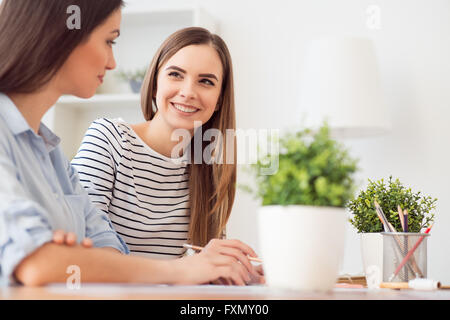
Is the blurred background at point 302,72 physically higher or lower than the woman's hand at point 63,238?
higher

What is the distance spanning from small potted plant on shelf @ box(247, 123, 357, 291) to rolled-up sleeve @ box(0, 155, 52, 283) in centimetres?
29

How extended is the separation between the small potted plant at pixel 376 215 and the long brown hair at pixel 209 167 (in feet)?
1.66

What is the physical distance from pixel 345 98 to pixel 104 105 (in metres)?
1.50

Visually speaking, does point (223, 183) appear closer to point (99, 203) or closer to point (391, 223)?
point (99, 203)

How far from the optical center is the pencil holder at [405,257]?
1.02m

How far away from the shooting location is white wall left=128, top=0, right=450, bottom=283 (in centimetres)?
271

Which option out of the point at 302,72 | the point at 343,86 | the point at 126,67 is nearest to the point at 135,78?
the point at 126,67

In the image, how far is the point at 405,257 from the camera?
3.35ft

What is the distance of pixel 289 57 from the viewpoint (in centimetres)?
298

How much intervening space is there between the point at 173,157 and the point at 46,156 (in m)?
0.80

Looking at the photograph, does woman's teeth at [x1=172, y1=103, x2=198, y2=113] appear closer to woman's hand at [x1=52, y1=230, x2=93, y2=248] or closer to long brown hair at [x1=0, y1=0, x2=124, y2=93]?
long brown hair at [x1=0, y1=0, x2=124, y2=93]

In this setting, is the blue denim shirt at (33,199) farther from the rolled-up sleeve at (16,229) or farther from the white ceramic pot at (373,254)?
the white ceramic pot at (373,254)

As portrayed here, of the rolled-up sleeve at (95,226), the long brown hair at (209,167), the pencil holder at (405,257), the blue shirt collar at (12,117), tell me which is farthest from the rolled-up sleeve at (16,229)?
the long brown hair at (209,167)
